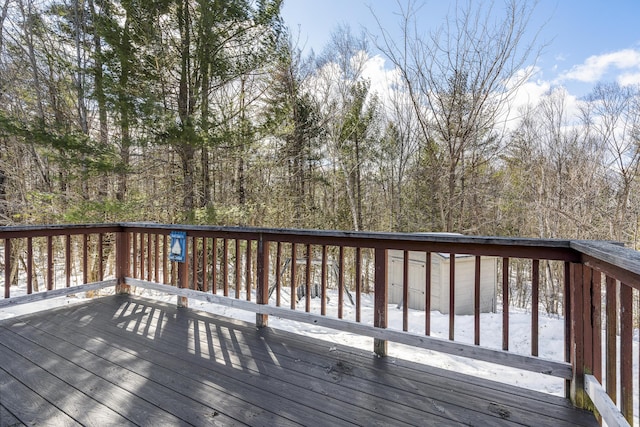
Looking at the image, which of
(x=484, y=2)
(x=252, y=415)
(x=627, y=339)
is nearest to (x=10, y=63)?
(x=252, y=415)

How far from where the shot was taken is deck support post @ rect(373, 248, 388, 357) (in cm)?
224

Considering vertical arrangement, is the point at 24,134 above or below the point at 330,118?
below

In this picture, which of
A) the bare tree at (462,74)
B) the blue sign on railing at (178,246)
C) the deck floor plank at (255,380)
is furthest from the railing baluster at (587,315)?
the bare tree at (462,74)

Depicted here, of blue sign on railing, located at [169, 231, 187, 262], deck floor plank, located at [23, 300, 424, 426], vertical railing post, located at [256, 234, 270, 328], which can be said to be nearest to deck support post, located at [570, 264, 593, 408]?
deck floor plank, located at [23, 300, 424, 426]

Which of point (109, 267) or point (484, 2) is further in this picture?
point (109, 267)

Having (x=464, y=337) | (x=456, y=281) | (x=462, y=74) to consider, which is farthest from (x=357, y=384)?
(x=462, y=74)

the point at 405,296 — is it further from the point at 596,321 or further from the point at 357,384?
the point at 596,321

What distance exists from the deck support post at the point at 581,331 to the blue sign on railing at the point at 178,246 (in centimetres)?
309

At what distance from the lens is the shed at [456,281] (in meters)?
5.23

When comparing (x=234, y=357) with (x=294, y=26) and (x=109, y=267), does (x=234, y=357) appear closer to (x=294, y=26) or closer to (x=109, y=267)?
(x=109, y=267)

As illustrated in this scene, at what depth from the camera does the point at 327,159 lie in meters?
9.67

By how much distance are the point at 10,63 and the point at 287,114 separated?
5853 mm

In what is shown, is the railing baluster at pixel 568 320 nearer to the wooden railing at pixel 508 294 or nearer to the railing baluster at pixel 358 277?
the wooden railing at pixel 508 294

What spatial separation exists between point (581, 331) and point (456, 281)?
145 inches
